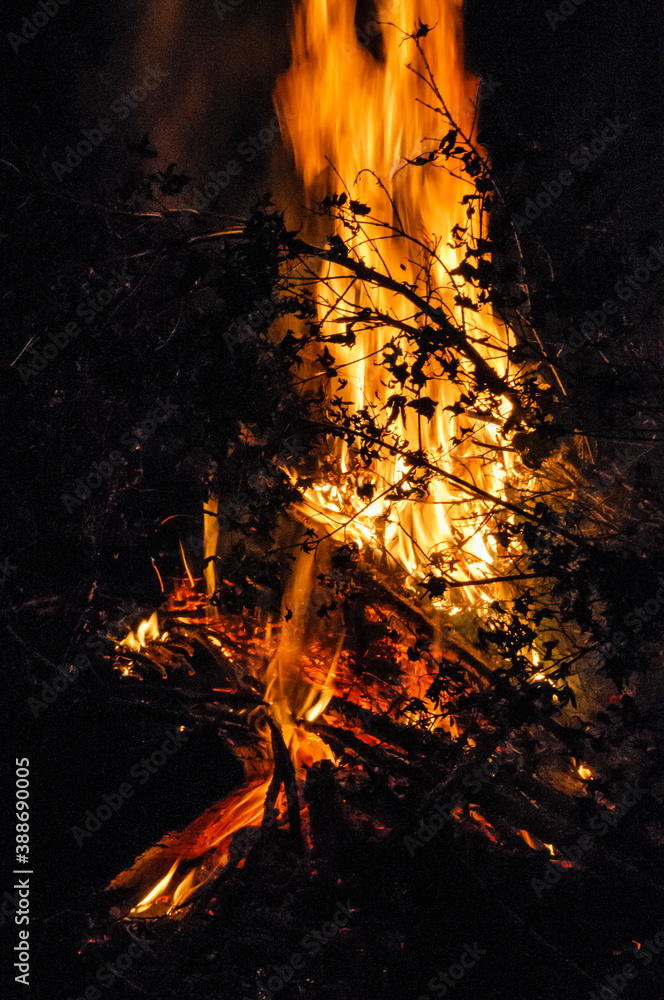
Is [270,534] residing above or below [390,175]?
below

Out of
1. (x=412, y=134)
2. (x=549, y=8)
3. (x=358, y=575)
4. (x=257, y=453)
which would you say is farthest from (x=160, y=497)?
(x=549, y=8)

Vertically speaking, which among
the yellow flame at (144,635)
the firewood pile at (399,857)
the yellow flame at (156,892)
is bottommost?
the firewood pile at (399,857)

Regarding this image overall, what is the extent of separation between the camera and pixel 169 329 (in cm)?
536

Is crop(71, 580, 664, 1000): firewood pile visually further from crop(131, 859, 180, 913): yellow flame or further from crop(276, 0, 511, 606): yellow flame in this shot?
crop(276, 0, 511, 606): yellow flame

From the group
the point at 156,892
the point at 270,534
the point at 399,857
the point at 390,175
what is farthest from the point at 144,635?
the point at 390,175

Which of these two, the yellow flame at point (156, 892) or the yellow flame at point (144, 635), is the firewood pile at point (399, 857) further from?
the yellow flame at point (144, 635)

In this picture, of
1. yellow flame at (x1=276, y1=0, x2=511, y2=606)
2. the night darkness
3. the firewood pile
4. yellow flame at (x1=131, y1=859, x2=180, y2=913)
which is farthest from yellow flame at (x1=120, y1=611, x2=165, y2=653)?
yellow flame at (x1=131, y1=859, x2=180, y2=913)

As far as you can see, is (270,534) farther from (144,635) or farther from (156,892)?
(156,892)

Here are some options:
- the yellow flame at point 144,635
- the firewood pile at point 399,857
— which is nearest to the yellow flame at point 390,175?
the firewood pile at point 399,857

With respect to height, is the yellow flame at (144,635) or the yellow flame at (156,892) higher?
the yellow flame at (144,635)

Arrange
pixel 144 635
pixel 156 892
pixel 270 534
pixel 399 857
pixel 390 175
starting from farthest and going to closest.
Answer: pixel 144 635, pixel 270 534, pixel 390 175, pixel 156 892, pixel 399 857

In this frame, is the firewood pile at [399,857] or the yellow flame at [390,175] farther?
the yellow flame at [390,175]

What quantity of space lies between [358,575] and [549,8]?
3.94 m

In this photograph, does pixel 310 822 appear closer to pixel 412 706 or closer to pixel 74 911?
pixel 412 706
